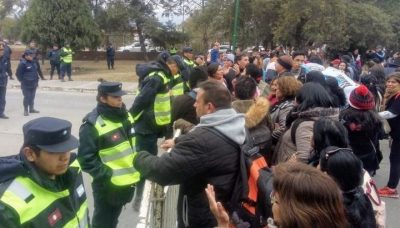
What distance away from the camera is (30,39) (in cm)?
2595

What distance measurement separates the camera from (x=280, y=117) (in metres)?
5.10

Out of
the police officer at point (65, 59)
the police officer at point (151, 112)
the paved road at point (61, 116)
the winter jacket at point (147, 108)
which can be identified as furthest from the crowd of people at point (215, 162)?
the police officer at point (65, 59)

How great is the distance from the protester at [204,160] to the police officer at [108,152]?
3.34ft

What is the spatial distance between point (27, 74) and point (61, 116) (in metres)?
1.40

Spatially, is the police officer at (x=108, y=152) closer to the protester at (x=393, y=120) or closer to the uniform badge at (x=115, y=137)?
the uniform badge at (x=115, y=137)

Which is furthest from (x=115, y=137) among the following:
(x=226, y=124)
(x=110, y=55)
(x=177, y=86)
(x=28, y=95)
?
(x=110, y=55)

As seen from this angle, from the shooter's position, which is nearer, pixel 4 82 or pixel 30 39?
pixel 4 82

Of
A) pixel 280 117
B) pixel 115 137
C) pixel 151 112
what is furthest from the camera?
pixel 151 112

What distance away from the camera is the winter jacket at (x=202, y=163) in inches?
120

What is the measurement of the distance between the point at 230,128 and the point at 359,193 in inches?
37.7

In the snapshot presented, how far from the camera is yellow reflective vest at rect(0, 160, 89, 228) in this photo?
8.09 ft

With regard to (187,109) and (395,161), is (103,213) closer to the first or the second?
(187,109)

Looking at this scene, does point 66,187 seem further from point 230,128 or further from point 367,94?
point 367,94

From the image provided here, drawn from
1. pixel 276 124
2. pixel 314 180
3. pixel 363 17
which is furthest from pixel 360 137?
pixel 363 17
